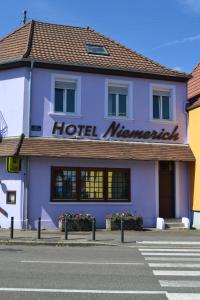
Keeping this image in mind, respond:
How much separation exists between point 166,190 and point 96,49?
7642 millimetres

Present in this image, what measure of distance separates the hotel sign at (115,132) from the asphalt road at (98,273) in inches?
Answer: 301

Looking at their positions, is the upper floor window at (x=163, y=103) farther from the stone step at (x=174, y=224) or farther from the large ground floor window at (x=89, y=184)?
the stone step at (x=174, y=224)

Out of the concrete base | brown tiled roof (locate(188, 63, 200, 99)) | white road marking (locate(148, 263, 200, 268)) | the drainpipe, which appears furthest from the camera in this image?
brown tiled roof (locate(188, 63, 200, 99))

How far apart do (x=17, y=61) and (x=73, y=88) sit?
280 centimetres

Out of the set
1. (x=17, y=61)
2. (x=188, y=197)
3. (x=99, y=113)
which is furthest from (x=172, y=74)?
(x=17, y=61)

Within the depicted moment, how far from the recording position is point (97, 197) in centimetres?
2191

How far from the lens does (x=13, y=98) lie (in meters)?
21.5

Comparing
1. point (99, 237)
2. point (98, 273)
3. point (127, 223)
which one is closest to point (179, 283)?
point (98, 273)

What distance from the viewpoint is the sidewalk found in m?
16.3

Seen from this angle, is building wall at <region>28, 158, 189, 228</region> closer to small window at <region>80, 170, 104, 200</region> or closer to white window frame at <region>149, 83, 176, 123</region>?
small window at <region>80, 170, 104, 200</region>

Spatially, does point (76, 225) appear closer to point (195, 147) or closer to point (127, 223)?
point (127, 223)

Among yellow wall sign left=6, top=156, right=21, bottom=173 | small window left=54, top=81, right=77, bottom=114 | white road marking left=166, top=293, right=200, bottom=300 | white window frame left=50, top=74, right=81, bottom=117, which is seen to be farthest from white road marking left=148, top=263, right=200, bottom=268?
small window left=54, top=81, right=77, bottom=114

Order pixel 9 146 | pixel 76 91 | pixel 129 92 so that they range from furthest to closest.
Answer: pixel 129 92
pixel 76 91
pixel 9 146

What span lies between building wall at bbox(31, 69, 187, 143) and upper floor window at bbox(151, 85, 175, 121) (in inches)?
9.1
